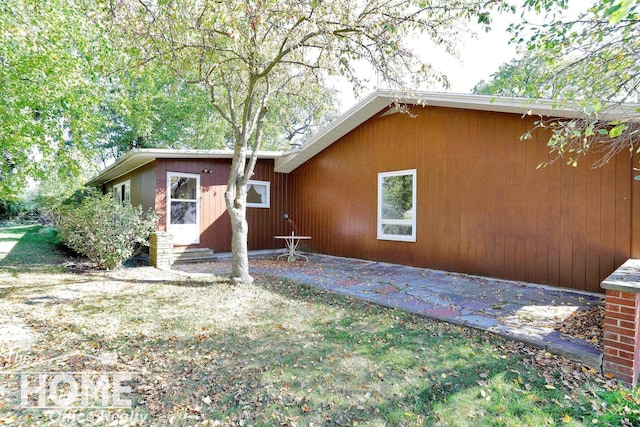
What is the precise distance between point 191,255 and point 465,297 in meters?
6.74

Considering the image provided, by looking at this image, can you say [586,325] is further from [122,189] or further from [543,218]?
[122,189]

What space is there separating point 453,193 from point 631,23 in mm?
3818

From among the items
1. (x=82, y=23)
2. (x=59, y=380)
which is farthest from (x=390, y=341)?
(x=82, y=23)

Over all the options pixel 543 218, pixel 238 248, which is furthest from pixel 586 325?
pixel 238 248

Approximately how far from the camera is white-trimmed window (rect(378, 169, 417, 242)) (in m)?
7.49

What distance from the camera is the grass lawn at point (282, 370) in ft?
7.49

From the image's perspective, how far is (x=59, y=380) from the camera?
261 cm

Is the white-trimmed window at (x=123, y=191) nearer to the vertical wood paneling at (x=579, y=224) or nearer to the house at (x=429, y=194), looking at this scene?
the house at (x=429, y=194)

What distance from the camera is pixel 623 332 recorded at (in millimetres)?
2697

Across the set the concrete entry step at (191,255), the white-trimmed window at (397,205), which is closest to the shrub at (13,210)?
the concrete entry step at (191,255)

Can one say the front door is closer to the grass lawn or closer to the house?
the house

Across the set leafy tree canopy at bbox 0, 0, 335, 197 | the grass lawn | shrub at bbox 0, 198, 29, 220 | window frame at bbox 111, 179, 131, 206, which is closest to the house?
window frame at bbox 111, 179, 131, 206

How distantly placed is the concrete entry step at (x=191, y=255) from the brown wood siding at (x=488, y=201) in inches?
140

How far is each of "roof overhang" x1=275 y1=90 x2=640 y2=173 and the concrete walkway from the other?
226cm
